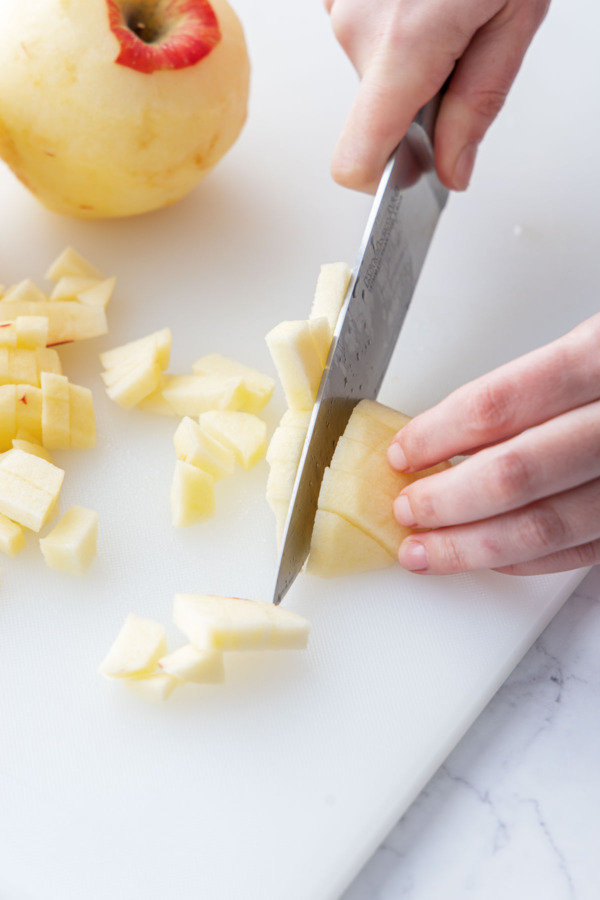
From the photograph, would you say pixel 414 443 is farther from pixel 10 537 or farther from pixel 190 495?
pixel 10 537

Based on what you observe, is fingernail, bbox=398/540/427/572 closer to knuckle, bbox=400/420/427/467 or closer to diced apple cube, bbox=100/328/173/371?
knuckle, bbox=400/420/427/467

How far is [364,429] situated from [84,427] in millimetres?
497

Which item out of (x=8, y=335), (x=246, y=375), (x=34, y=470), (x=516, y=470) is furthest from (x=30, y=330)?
(x=516, y=470)

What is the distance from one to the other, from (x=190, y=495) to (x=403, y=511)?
35 cm

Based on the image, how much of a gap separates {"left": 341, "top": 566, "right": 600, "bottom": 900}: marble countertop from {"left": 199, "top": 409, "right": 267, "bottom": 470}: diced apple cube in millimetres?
562

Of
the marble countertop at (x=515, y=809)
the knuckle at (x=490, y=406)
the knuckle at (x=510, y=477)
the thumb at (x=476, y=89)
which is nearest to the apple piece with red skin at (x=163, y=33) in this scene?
the thumb at (x=476, y=89)

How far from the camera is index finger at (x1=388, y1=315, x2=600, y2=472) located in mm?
1255

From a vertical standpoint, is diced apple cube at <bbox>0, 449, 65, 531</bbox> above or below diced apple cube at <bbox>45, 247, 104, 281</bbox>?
below

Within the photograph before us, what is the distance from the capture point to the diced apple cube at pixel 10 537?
1.38m

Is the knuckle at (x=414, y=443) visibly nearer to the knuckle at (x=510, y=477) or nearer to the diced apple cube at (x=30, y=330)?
the knuckle at (x=510, y=477)

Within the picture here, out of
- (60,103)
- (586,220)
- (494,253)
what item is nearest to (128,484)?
(60,103)

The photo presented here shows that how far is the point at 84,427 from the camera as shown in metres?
1.51

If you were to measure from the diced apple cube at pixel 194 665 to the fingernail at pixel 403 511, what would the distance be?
34 cm

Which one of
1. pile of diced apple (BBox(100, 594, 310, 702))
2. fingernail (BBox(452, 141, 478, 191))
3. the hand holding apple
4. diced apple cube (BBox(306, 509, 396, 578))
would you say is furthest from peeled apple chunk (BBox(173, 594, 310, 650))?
fingernail (BBox(452, 141, 478, 191))
